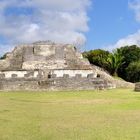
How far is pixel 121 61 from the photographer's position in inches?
2474

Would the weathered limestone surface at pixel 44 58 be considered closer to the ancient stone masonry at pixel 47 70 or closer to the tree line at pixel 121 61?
the ancient stone masonry at pixel 47 70

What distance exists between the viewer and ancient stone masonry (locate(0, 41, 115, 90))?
109ft

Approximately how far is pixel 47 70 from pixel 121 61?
83.2 ft

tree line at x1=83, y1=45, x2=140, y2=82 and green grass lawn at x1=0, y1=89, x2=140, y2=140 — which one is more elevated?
tree line at x1=83, y1=45, x2=140, y2=82

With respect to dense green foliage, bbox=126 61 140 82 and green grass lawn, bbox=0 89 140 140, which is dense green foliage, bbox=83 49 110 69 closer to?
dense green foliage, bbox=126 61 140 82

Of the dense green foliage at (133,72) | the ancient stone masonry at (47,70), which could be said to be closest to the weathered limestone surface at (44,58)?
the ancient stone masonry at (47,70)

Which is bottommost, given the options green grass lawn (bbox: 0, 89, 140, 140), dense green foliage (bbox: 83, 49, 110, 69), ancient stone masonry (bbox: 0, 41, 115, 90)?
green grass lawn (bbox: 0, 89, 140, 140)

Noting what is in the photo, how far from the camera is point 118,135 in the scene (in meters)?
9.60

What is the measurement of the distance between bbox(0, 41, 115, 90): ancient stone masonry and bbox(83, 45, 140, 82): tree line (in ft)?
58.8

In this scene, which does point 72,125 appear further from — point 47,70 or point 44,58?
point 44,58

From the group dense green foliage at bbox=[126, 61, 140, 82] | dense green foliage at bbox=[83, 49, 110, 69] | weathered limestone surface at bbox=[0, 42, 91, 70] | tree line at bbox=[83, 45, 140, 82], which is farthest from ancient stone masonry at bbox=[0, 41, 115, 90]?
dense green foliage at bbox=[83, 49, 110, 69]

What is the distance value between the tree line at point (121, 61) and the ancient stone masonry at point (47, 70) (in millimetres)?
17909

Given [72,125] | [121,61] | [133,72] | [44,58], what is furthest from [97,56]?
[72,125]

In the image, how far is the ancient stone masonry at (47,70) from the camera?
109 feet
